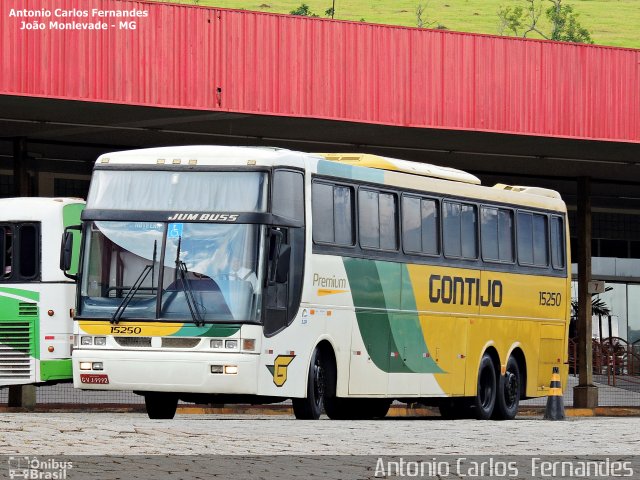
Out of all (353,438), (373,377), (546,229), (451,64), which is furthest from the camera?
(451,64)

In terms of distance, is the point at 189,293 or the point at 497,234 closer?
the point at 189,293

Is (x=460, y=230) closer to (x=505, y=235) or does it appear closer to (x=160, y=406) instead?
(x=505, y=235)

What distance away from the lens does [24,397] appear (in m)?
28.3

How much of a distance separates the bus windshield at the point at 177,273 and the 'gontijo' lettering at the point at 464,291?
465cm

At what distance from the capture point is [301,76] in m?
27.8

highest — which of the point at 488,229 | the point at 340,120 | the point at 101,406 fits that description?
the point at 340,120

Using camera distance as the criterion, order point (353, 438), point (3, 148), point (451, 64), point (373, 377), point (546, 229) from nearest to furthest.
Answer: 1. point (353, 438)
2. point (373, 377)
3. point (546, 229)
4. point (451, 64)
5. point (3, 148)

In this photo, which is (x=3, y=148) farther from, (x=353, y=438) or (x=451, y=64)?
(x=353, y=438)

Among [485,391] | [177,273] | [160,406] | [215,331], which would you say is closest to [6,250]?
[160,406]

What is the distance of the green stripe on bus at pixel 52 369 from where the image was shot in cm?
2339

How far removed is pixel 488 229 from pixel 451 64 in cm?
555

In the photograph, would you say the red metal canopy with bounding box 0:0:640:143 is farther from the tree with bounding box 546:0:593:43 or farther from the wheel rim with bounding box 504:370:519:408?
the tree with bounding box 546:0:593:43

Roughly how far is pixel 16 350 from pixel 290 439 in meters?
9.89

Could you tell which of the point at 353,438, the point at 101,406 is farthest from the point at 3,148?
the point at 353,438
